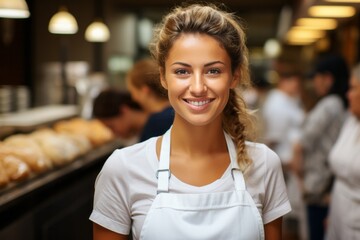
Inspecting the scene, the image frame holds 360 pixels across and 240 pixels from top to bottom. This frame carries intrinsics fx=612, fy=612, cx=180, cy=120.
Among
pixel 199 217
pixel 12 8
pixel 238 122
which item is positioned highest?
pixel 12 8

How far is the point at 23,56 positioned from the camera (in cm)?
720

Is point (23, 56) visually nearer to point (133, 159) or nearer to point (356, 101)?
point (356, 101)

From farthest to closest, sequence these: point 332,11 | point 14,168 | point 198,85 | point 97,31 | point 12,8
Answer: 1. point 97,31
2. point 332,11
3. point 12,8
4. point 14,168
5. point 198,85

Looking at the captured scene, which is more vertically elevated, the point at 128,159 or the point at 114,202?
the point at 128,159

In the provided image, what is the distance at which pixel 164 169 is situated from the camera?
1.89 metres

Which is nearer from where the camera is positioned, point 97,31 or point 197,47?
point 197,47

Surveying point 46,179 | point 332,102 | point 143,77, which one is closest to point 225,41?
point 143,77

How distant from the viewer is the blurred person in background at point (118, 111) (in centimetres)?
399

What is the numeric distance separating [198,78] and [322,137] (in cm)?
330

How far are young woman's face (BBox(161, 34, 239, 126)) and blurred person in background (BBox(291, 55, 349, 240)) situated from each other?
10.4ft

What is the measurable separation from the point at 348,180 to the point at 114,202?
2.04 meters

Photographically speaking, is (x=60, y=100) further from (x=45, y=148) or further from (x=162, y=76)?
(x=162, y=76)

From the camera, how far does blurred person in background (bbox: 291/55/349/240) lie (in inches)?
192

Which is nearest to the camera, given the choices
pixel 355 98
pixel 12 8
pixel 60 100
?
pixel 12 8
